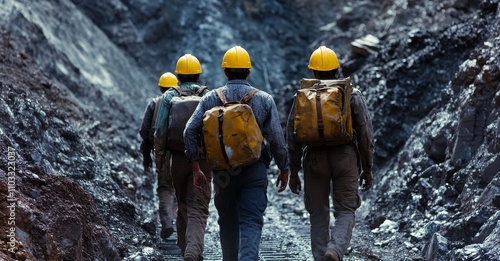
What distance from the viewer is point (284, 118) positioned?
1825 centimetres

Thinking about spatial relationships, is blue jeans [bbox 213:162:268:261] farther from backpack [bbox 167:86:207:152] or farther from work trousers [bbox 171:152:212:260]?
backpack [bbox 167:86:207:152]

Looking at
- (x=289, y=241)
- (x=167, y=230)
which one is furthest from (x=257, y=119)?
(x=289, y=241)

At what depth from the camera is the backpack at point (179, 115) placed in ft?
27.4

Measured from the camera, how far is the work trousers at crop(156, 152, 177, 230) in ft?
31.8

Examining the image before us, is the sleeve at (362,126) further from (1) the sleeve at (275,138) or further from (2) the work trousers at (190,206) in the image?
(2) the work trousers at (190,206)

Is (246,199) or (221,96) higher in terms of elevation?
(221,96)

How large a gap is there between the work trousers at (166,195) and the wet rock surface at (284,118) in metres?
0.28

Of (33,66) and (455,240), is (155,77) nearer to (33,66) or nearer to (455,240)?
(33,66)

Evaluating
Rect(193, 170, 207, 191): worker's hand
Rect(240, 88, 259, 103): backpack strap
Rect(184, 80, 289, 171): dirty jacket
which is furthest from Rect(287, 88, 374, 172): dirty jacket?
Rect(193, 170, 207, 191): worker's hand

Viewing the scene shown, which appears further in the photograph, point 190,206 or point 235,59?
point 190,206

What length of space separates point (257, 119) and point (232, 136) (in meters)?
0.34

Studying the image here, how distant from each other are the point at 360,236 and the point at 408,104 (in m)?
4.16

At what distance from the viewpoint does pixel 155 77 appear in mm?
28875

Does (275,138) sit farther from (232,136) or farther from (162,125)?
(162,125)
